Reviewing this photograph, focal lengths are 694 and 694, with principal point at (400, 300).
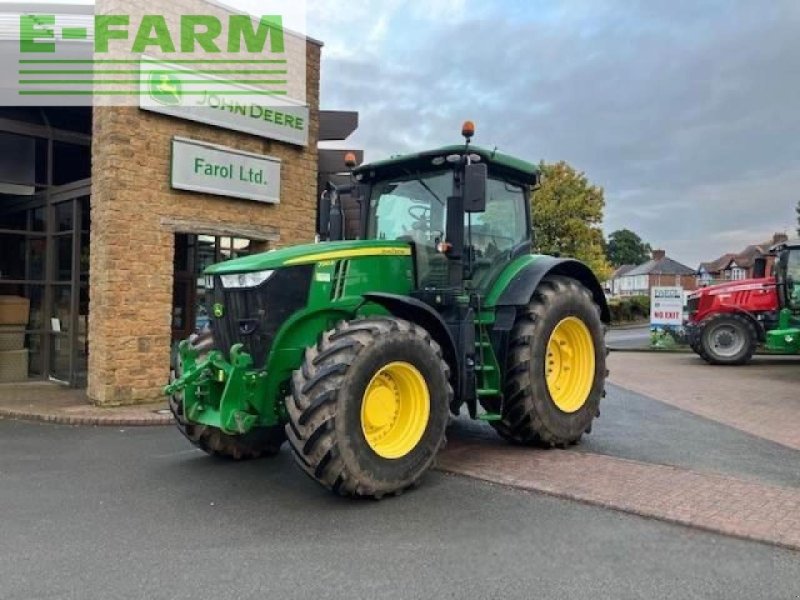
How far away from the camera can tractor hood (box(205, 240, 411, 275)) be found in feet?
17.7

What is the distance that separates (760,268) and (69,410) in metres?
15.9

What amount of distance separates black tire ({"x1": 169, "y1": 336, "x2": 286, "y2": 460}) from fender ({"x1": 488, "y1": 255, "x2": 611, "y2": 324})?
2386mm

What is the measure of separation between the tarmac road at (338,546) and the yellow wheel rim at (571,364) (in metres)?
1.85

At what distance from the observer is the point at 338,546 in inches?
171

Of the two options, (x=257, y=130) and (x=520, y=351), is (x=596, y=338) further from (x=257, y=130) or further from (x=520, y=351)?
(x=257, y=130)

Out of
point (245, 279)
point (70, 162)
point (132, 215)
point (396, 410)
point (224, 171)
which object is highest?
point (70, 162)

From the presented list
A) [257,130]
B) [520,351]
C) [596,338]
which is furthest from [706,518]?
[257,130]

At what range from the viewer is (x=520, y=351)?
20.9 ft

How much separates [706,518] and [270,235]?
8422 mm

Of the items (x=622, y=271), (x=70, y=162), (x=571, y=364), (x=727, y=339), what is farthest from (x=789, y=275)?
(x=622, y=271)

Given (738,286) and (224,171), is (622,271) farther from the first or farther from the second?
(224,171)

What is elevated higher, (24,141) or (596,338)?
(24,141)

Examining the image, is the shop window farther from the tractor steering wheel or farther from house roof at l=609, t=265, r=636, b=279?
house roof at l=609, t=265, r=636, b=279

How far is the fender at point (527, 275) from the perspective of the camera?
639 centimetres
